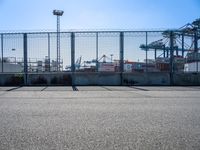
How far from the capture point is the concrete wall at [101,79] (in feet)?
84.6

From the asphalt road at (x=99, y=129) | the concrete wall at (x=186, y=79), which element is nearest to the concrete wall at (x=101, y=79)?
the concrete wall at (x=186, y=79)

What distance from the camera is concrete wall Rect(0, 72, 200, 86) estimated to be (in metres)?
25.8

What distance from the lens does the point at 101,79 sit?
85.1 ft

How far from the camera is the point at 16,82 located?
2586 centimetres

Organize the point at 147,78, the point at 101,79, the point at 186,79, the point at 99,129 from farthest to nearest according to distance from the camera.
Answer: the point at 186,79 → the point at 147,78 → the point at 101,79 → the point at 99,129

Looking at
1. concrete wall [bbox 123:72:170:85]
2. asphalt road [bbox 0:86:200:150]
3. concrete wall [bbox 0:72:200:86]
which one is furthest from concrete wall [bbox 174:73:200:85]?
asphalt road [bbox 0:86:200:150]

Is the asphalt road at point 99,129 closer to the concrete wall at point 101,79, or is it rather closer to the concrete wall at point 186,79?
the concrete wall at point 101,79

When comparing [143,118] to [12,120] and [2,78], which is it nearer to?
[12,120]

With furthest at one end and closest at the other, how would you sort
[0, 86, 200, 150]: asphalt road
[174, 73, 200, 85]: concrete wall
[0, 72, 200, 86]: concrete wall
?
[174, 73, 200, 85]: concrete wall, [0, 72, 200, 86]: concrete wall, [0, 86, 200, 150]: asphalt road

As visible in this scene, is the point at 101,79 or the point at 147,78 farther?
the point at 147,78

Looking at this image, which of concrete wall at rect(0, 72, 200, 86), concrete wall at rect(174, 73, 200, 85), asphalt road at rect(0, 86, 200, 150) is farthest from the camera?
concrete wall at rect(174, 73, 200, 85)

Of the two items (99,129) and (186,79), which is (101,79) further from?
(99,129)

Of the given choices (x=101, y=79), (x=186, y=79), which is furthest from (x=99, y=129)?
(x=186, y=79)

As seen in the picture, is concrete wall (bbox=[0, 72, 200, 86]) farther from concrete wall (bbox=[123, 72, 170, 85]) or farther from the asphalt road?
the asphalt road
